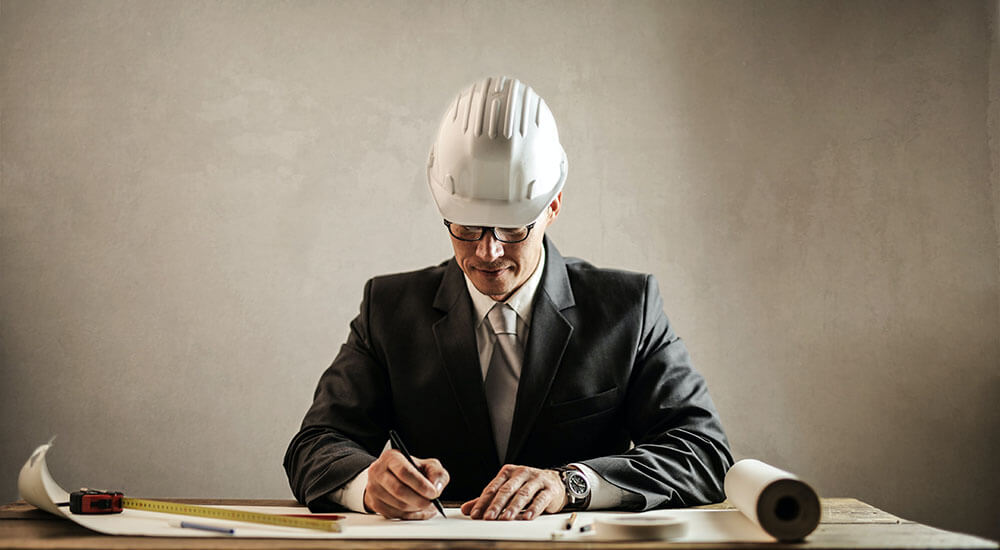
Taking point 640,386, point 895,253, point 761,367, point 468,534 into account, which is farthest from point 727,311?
point 468,534

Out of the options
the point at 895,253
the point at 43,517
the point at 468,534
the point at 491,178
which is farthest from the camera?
the point at 895,253

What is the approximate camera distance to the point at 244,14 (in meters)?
3.41

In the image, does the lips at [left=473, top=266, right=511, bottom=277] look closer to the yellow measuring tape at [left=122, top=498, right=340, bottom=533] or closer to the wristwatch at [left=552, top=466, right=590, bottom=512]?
the wristwatch at [left=552, top=466, right=590, bottom=512]

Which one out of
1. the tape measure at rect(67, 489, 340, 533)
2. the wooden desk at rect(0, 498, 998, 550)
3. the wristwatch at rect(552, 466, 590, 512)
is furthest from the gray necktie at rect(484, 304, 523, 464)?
the wooden desk at rect(0, 498, 998, 550)

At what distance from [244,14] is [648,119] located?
5.20 feet

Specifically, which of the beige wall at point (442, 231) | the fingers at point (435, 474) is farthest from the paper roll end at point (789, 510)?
the beige wall at point (442, 231)

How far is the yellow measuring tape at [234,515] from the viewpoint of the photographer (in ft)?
4.80

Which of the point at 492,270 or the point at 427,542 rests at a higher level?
the point at 492,270

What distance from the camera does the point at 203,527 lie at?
56.0 inches

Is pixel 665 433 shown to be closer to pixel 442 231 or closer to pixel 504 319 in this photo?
pixel 504 319

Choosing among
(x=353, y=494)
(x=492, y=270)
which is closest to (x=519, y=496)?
(x=353, y=494)

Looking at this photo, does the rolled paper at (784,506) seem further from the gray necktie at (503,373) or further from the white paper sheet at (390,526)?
the gray necktie at (503,373)

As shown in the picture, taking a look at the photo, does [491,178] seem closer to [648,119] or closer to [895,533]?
[895,533]

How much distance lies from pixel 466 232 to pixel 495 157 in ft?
0.67
